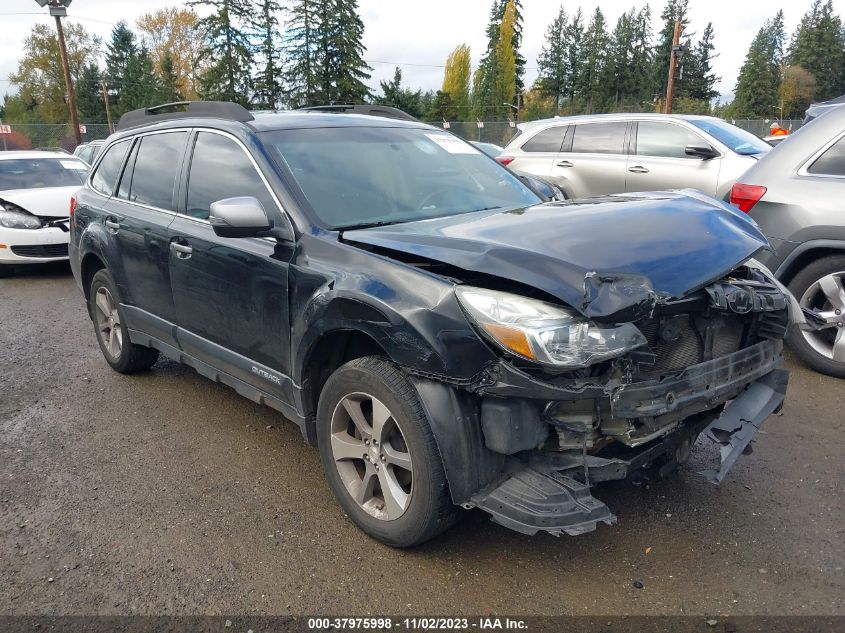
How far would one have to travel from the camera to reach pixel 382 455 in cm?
279

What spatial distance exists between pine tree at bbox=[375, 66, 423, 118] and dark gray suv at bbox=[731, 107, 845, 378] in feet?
176

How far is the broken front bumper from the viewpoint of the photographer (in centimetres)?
236

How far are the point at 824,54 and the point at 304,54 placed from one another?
6474 centimetres

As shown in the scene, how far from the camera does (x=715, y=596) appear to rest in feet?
8.33

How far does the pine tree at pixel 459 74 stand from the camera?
3162 inches

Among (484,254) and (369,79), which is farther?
(369,79)

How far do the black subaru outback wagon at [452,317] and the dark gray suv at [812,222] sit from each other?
1.79m

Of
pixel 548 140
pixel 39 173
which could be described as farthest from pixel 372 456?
pixel 39 173

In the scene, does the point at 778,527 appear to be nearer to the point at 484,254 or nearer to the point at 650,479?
the point at 650,479

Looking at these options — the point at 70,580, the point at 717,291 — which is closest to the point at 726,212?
the point at 717,291

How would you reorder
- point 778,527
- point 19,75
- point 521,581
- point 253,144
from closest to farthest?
point 521,581
point 778,527
point 253,144
point 19,75

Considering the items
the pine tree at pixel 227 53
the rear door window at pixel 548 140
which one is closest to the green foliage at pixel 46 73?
the pine tree at pixel 227 53

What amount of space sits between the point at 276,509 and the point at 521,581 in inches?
50.1

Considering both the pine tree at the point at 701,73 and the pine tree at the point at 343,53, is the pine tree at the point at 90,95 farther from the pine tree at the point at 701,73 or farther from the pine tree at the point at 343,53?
the pine tree at the point at 701,73
